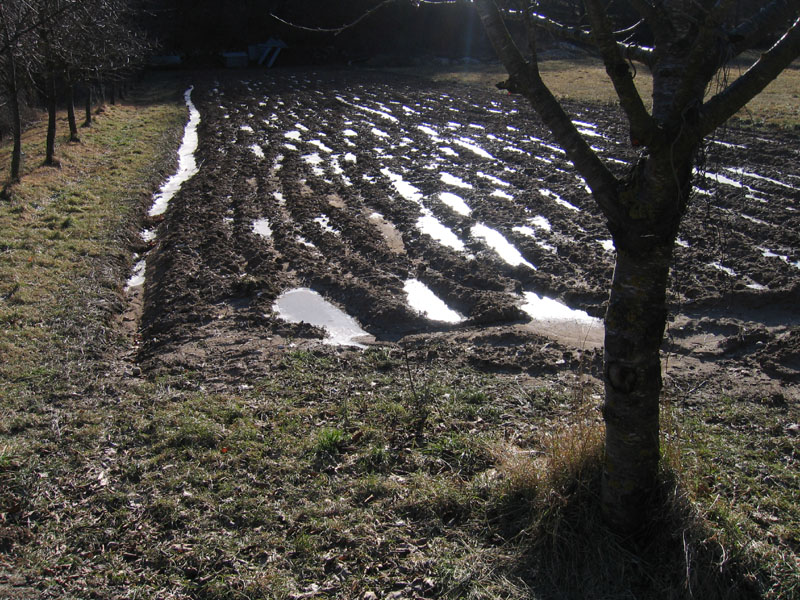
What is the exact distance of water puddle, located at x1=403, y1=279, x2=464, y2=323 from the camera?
8.13m

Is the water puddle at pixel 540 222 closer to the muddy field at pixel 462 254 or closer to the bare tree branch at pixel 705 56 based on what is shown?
the muddy field at pixel 462 254

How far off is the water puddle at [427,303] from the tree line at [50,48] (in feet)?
25.4

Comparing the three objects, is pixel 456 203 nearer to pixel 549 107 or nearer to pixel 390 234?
pixel 390 234

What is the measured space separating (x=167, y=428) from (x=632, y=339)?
154 inches

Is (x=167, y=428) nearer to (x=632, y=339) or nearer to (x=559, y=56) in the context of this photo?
(x=632, y=339)

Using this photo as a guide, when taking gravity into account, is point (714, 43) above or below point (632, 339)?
above

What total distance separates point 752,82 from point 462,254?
697 cm

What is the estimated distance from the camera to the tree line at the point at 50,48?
12789 mm

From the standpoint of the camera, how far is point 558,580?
3.65 meters

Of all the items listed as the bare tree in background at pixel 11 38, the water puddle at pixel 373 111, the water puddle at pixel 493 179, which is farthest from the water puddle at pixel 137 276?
the water puddle at pixel 373 111

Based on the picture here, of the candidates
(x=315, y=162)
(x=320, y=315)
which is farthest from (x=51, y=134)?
(x=320, y=315)

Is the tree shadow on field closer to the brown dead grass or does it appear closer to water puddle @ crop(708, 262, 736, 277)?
water puddle @ crop(708, 262, 736, 277)

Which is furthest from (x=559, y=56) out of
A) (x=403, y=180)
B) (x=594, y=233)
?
(x=594, y=233)

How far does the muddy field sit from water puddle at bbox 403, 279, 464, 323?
86 millimetres
